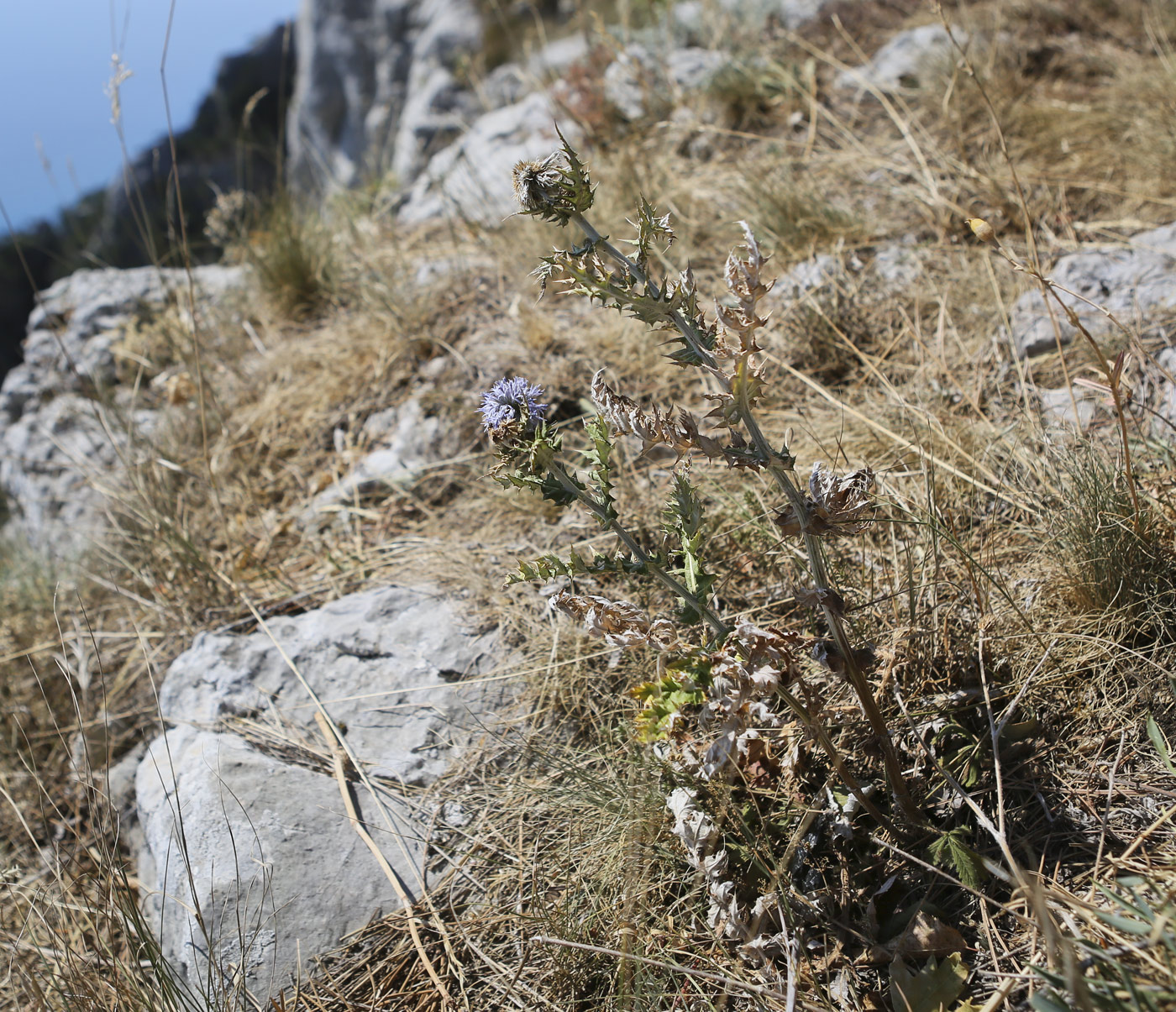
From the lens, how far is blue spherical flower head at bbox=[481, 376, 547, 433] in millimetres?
1241

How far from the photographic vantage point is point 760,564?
6.21 feet

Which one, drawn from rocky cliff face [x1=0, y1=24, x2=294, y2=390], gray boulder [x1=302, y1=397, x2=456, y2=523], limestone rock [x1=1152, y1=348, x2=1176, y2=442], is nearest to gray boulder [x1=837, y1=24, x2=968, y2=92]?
limestone rock [x1=1152, y1=348, x2=1176, y2=442]

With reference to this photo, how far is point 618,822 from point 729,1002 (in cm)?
36

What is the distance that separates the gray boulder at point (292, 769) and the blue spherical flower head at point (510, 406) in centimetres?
83

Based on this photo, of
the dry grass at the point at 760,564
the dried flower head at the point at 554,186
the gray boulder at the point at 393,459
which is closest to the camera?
the dried flower head at the point at 554,186

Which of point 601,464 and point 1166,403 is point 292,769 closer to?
point 601,464

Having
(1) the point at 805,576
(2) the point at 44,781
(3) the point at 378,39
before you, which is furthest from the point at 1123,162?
(3) the point at 378,39

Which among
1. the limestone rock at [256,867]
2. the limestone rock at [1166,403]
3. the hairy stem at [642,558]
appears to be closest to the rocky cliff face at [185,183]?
the limestone rock at [256,867]

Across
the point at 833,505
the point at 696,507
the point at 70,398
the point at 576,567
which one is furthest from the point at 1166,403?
the point at 70,398

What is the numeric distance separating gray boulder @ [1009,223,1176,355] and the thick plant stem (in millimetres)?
1294

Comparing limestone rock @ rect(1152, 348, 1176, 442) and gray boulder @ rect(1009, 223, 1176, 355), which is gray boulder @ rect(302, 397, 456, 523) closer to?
gray boulder @ rect(1009, 223, 1176, 355)

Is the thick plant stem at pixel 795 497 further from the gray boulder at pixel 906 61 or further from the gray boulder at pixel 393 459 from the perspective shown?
the gray boulder at pixel 906 61

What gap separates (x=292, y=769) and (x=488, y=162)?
374cm

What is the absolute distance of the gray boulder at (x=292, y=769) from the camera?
162 centimetres
